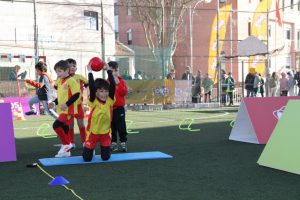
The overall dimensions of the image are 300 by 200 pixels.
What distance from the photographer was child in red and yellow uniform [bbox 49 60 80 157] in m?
8.20

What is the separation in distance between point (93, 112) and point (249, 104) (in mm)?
3665

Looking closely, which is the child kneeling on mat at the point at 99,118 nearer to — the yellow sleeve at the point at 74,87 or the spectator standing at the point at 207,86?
the yellow sleeve at the point at 74,87

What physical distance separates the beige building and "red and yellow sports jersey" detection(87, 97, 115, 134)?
16.1 meters

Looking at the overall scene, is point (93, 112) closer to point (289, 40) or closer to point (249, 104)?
point (249, 104)

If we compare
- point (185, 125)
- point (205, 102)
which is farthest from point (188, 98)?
point (185, 125)

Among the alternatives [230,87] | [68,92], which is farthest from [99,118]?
[230,87]

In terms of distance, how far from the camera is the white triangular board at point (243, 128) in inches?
395

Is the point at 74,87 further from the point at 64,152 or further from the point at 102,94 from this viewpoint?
the point at 64,152

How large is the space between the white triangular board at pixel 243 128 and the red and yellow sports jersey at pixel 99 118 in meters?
3.50

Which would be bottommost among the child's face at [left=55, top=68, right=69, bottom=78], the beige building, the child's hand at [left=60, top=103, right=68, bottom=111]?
the child's hand at [left=60, top=103, right=68, bottom=111]

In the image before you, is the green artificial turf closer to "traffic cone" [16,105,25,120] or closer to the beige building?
"traffic cone" [16,105,25,120]

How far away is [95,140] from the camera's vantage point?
7660 millimetres

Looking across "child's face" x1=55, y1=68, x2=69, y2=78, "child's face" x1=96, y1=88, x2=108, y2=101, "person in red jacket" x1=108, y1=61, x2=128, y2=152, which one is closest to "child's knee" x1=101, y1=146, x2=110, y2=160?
"child's face" x1=96, y1=88, x2=108, y2=101

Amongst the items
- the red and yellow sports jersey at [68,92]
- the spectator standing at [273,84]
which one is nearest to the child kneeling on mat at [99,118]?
the red and yellow sports jersey at [68,92]
